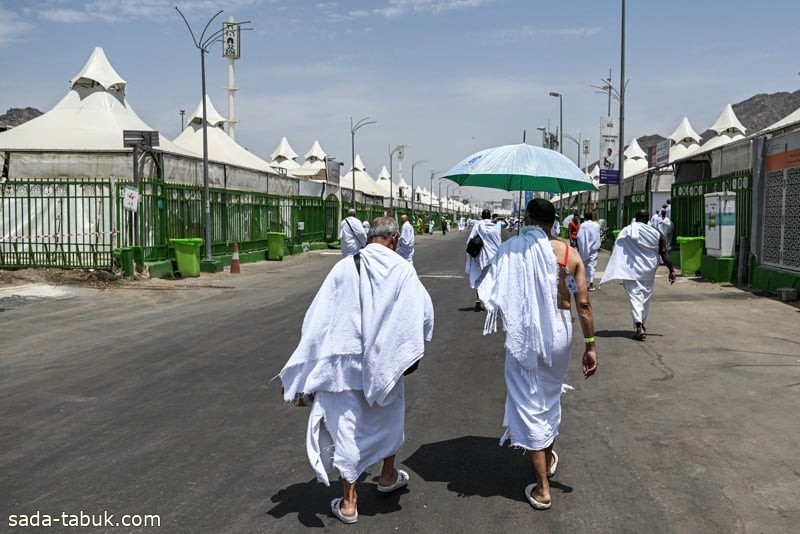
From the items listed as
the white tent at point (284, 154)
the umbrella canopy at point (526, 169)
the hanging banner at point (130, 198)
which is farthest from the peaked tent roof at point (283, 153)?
the umbrella canopy at point (526, 169)

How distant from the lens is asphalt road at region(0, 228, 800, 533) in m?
4.13

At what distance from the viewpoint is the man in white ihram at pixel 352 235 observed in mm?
12612

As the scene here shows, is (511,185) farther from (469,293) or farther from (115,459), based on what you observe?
(469,293)

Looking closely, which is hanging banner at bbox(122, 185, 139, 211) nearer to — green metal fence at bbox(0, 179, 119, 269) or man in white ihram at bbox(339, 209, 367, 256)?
green metal fence at bbox(0, 179, 119, 269)

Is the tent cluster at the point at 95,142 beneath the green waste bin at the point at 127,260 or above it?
above

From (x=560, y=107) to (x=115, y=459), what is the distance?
164 feet

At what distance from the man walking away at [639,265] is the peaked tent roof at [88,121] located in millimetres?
17632

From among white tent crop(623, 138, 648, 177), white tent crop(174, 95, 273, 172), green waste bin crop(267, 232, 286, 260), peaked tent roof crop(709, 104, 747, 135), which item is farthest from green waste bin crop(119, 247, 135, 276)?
white tent crop(623, 138, 648, 177)

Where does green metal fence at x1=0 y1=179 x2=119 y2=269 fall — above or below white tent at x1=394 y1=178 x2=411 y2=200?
below

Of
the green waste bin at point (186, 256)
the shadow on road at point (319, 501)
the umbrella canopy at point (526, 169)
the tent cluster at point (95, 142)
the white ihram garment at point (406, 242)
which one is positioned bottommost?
the shadow on road at point (319, 501)

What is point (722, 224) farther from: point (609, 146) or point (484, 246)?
point (609, 146)

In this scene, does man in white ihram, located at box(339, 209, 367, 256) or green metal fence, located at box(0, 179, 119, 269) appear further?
green metal fence, located at box(0, 179, 119, 269)

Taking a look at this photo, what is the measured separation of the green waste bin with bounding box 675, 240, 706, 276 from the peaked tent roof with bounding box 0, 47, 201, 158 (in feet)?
50.4

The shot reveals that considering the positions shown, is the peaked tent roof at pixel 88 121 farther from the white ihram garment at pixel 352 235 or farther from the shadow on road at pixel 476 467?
the shadow on road at pixel 476 467
